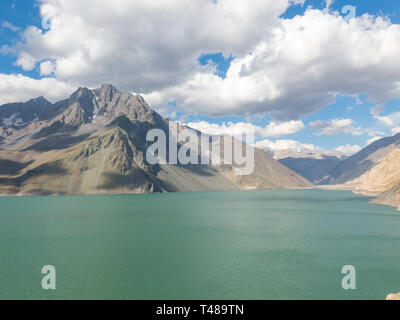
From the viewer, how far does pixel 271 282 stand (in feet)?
127

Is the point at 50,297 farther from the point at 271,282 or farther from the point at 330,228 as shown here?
the point at 330,228

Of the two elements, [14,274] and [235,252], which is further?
[235,252]

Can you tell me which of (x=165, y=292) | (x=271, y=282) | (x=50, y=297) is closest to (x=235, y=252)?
(x=271, y=282)

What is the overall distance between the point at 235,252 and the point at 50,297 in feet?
103

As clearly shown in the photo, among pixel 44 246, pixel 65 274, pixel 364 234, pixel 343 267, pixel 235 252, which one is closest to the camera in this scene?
pixel 65 274

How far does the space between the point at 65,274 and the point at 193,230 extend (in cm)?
4153

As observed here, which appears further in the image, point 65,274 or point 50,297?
point 65,274

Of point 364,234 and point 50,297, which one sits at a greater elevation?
point 364,234

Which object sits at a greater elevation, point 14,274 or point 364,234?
point 364,234
